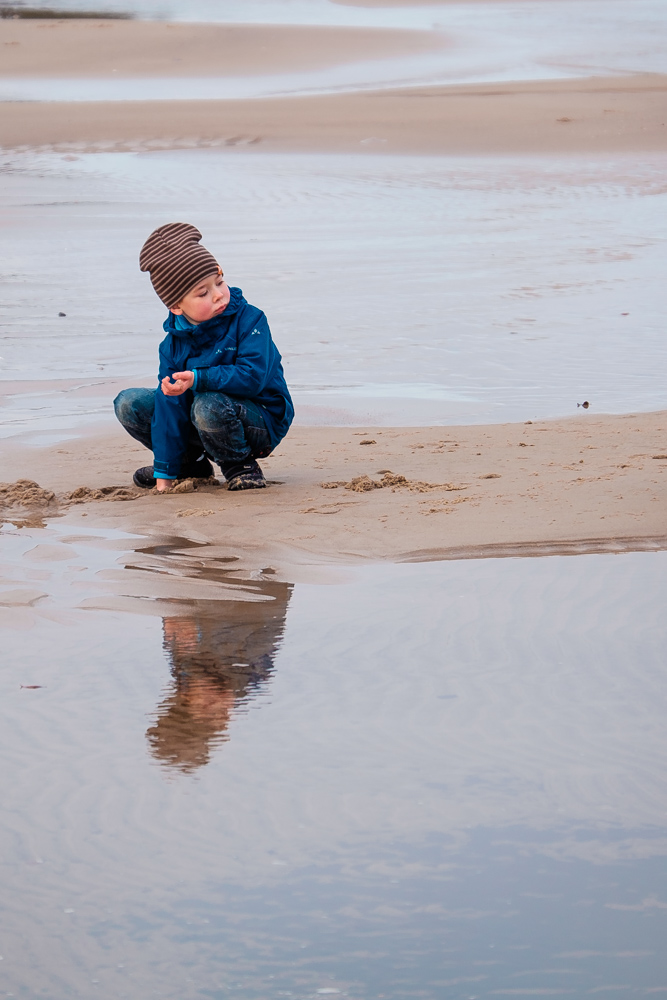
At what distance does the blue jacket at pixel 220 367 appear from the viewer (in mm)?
4656

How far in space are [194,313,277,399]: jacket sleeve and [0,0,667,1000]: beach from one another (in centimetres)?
38

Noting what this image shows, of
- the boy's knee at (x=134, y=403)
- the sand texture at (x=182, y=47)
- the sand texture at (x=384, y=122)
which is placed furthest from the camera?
the sand texture at (x=182, y=47)

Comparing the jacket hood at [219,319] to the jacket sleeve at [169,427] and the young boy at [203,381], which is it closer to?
the young boy at [203,381]

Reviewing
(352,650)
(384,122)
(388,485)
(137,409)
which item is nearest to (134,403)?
(137,409)

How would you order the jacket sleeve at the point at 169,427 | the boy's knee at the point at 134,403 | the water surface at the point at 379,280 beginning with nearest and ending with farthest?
the jacket sleeve at the point at 169,427
the boy's knee at the point at 134,403
the water surface at the point at 379,280

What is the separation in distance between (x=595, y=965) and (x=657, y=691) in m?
1.02

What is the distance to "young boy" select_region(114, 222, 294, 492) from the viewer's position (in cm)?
456

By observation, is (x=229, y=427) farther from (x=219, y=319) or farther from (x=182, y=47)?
(x=182, y=47)

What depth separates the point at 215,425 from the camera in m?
4.68

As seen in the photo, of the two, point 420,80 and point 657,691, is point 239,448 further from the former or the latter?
point 420,80

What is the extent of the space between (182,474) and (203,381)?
451 mm

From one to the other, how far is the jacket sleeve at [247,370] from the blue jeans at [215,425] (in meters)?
0.06

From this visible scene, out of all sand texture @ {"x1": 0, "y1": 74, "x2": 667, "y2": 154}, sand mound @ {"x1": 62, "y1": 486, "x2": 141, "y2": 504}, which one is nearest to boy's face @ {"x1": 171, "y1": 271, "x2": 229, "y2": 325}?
sand mound @ {"x1": 62, "y1": 486, "x2": 141, "y2": 504}

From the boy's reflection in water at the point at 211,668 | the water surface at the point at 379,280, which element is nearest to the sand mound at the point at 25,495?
the boy's reflection in water at the point at 211,668
